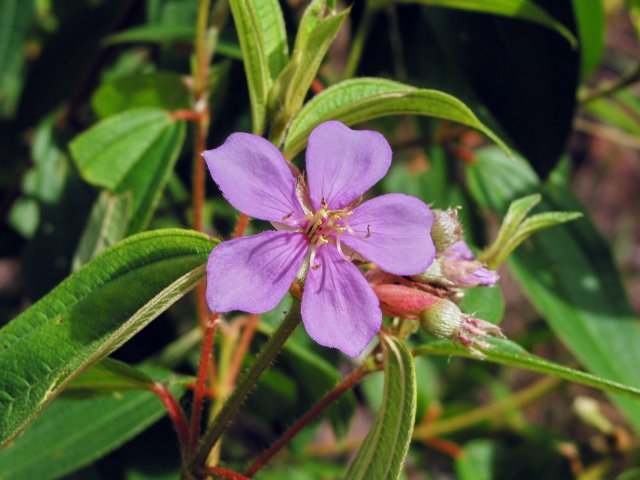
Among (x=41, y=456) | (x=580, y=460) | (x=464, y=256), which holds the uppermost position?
(x=464, y=256)

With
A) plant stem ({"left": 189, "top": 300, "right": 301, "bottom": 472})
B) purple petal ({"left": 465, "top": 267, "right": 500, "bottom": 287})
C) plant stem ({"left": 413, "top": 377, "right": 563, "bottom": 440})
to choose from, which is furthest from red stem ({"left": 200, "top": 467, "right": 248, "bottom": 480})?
plant stem ({"left": 413, "top": 377, "right": 563, "bottom": 440})

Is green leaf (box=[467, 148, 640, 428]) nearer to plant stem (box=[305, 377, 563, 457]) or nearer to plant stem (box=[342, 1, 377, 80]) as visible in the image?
plant stem (box=[305, 377, 563, 457])

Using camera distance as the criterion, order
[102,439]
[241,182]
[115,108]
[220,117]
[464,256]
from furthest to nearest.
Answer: [220,117] → [115,108] → [102,439] → [464,256] → [241,182]

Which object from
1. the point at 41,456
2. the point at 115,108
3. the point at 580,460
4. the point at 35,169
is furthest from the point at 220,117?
the point at 580,460

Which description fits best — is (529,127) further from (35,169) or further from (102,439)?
(35,169)

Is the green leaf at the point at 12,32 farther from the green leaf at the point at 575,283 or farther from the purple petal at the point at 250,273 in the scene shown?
→ the purple petal at the point at 250,273

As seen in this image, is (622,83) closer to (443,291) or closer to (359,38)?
(359,38)

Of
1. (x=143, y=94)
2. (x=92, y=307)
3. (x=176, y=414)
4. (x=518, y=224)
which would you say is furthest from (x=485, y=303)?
(x=143, y=94)
